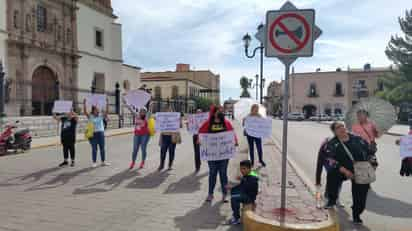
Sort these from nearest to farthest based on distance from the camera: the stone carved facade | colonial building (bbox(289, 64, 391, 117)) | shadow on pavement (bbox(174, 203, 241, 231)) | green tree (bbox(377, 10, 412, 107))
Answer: shadow on pavement (bbox(174, 203, 241, 231)), the stone carved facade, green tree (bbox(377, 10, 412, 107)), colonial building (bbox(289, 64, 391, 117))

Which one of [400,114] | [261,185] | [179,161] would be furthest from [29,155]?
[400,114]

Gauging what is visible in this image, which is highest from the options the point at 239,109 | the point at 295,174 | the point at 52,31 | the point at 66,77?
the point at 52,31

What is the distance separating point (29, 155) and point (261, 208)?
31.6 feet

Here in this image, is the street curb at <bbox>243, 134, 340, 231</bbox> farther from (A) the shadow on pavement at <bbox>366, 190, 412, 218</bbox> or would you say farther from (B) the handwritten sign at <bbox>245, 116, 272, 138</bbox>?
(B) the handwritten sign at <bbox>245, 116, 272, 138</bbox>

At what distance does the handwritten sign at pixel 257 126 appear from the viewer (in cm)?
921

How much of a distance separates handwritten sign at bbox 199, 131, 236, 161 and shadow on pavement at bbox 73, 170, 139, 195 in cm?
218

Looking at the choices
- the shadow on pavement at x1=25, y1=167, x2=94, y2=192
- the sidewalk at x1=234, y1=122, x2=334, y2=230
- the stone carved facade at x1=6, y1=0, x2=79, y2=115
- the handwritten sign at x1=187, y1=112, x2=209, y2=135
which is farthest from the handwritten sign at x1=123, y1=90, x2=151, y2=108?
the stone carved facade at x1=6, y1=0, x2=79, y2=115

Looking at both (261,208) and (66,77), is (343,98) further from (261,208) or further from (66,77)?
(261,208)

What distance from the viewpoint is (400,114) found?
39250 millimetres

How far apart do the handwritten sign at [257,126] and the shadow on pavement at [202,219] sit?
3.90 metres

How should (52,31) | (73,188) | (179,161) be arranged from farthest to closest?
(52,31) → (179,161) → (73,188)

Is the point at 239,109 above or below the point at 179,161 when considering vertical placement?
above

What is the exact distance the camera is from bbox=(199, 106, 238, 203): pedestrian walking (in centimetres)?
608

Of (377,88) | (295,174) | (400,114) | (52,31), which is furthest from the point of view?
(377,88)
